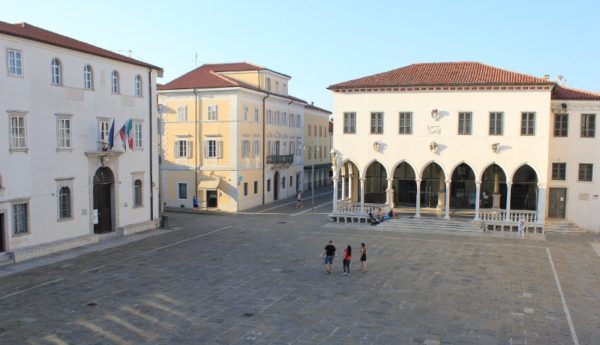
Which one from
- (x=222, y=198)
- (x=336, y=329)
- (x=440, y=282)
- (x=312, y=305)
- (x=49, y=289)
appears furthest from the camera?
(x=222, y=198)

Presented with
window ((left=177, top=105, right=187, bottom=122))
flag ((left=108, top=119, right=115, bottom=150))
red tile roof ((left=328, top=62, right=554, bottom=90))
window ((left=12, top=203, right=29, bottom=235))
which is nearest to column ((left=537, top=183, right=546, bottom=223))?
red tile roof ((left=328, top=62, right=554, bottom=90))

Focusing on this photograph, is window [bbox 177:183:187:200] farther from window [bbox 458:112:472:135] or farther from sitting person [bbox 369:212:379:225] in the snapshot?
window [bbox 458:112:472:135]

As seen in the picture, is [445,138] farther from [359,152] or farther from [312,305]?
[312,305]

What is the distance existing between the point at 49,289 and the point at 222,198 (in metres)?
24.8

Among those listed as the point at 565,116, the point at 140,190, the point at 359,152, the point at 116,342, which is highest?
the point at 565,116

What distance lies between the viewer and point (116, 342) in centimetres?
1538

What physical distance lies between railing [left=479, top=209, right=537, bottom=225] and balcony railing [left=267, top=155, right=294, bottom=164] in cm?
2146

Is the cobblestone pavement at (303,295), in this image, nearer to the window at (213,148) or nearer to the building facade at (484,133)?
the building facade at (484,133)

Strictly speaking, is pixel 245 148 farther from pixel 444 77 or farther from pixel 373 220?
pixel 444 77

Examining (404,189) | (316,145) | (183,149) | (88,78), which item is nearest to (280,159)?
(183,149)

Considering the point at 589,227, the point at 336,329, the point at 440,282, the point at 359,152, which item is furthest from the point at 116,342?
the point at 589,227

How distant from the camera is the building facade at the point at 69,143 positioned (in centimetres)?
2530

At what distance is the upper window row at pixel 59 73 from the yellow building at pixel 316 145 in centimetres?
2996

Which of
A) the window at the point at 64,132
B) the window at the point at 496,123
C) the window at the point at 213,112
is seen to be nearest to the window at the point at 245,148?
the window at the point at 213,112
